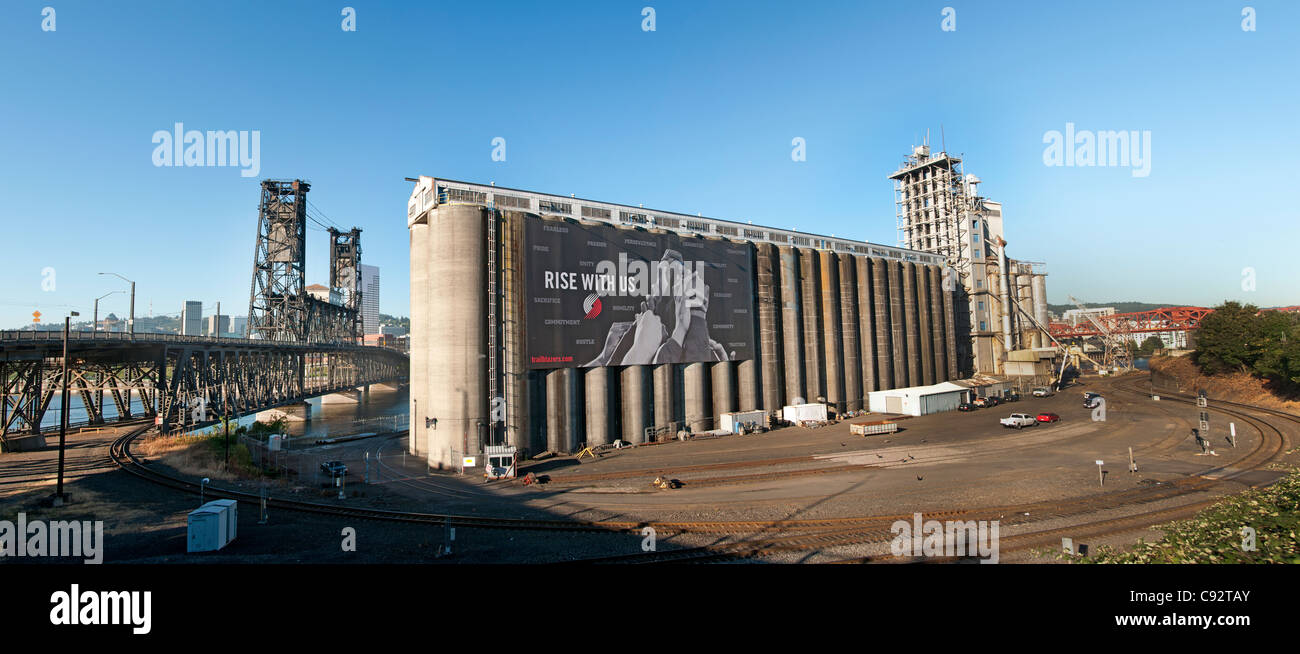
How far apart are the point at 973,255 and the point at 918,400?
39659mm

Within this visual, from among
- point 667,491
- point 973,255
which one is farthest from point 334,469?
point 973,255

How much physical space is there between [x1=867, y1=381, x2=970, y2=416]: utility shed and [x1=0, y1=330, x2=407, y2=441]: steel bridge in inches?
2758

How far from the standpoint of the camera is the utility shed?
5947 cm

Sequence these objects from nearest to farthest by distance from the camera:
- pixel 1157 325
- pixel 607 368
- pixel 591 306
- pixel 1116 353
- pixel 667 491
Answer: pixel 667 491 → pixel 591 306 → pixel 607 368 → pixel 1116 353 → pixel 1157 325

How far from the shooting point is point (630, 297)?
4825cm

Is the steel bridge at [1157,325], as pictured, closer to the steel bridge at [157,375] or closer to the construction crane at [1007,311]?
the construction crane at [1007,311]

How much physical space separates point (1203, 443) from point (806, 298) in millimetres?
35297

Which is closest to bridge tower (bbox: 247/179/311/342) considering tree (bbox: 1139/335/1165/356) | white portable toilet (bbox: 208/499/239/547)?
white portable toilet (bbox: 208/499/239/547)

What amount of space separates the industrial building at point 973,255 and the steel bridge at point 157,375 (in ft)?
329

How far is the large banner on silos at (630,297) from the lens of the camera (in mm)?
44281

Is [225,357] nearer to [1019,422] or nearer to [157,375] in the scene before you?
[157,375]
